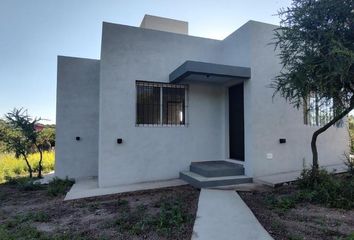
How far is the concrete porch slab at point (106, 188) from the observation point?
20.5ft

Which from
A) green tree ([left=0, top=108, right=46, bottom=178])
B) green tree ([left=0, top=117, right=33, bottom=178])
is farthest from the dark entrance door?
green tree ([left=0, top=117, right=33, bottom=178])

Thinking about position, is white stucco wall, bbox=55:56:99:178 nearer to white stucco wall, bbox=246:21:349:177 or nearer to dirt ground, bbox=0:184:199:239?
dirt ground, bbox=0:184:199:239

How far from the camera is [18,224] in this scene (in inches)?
168

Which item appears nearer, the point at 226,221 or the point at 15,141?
the point at 226,221

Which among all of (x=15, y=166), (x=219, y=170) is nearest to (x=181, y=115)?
(x=219, y=170)

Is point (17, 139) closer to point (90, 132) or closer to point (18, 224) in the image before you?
point (90, 132)

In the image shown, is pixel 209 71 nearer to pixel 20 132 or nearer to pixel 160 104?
pixel 160 104

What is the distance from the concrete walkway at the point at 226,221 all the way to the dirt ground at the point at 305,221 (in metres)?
0.19

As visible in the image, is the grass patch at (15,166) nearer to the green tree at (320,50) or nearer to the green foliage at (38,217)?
the green foliage at (38,217)

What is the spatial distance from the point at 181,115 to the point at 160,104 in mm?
852

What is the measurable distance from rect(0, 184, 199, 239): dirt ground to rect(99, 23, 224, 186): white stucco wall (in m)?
1.22

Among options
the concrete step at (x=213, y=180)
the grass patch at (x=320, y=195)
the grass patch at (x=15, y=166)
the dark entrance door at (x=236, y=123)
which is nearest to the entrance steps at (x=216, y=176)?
the concrete step at (x=213, y=180)

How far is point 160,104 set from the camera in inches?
306

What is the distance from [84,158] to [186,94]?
15.0 feet
